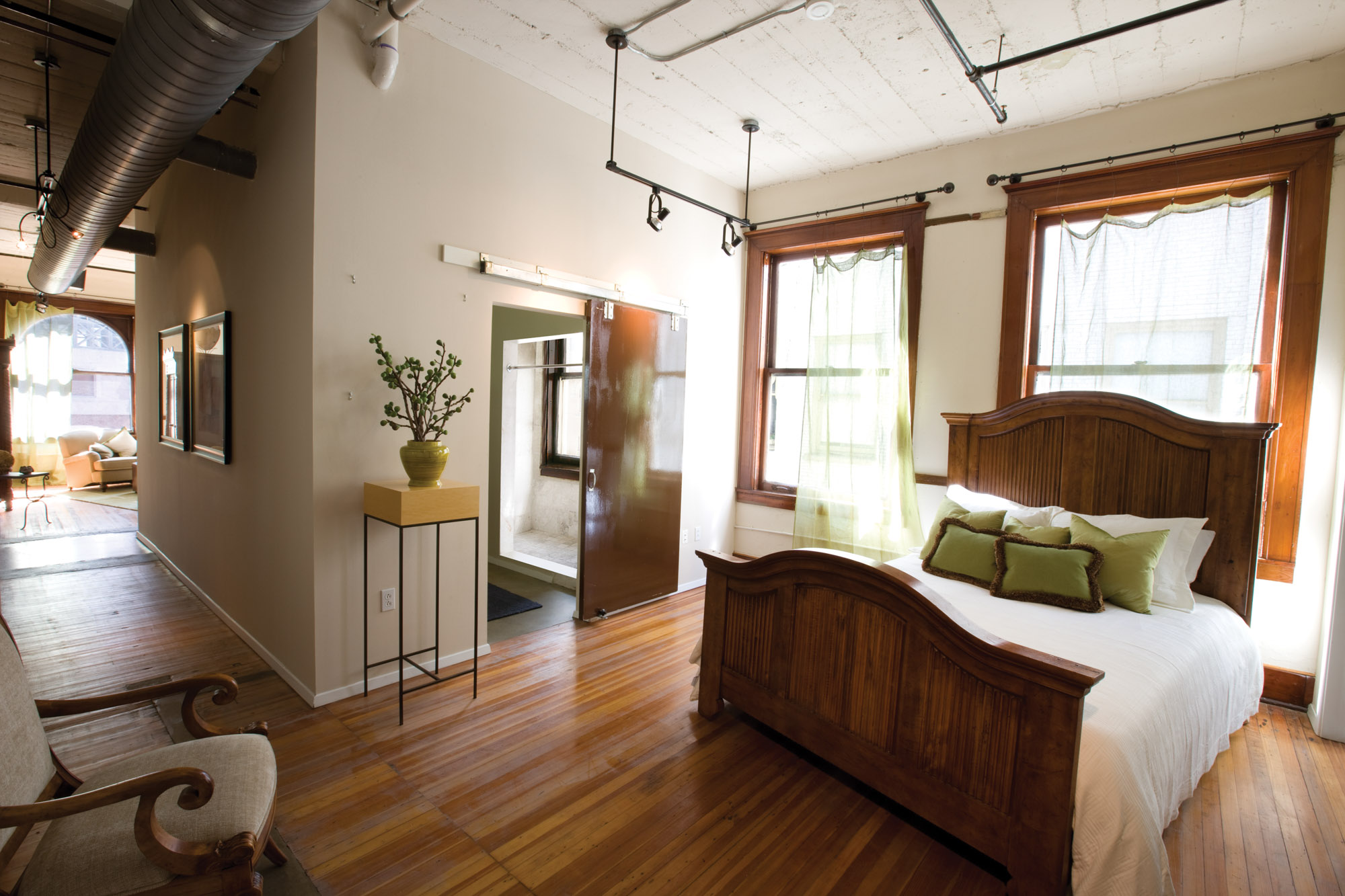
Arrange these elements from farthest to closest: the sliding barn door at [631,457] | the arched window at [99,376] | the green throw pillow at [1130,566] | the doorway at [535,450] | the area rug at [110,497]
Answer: the arched window at [99,376] < the area rug at [110,497] < the doorway at [535,450] < the sliding barn door at [631,457] < the green throw pillow at [1130,566]

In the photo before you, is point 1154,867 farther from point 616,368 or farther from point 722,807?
point 616,368

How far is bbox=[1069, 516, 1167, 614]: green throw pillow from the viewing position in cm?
275

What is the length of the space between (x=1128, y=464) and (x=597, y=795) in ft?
10.1

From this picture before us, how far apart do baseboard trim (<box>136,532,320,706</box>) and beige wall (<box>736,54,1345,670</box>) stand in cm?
329

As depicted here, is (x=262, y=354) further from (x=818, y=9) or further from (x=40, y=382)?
(x=40, y=382)

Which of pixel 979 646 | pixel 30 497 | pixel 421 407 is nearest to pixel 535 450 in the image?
pixel 421 407

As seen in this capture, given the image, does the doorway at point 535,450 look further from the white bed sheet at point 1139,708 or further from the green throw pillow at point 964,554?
the white bed sheet at point 1139,708

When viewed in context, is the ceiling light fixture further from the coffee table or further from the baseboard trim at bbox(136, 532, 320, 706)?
the coffee table

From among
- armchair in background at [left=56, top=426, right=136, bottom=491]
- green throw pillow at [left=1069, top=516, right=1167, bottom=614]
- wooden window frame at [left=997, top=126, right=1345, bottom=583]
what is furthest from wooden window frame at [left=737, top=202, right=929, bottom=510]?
armchair in background at [left=56, top=426, right=136, bottom=491]

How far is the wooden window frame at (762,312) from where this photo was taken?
4.56 m

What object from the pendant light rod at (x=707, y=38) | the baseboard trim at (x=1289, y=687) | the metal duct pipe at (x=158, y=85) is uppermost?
the pendant light rod at (x=707, y=38)

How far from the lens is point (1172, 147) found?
3.34 meters

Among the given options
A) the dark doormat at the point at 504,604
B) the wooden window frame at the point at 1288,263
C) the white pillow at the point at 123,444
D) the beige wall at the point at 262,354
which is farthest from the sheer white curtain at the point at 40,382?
the wooden window frame at the point at 1288,263

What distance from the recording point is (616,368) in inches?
161
